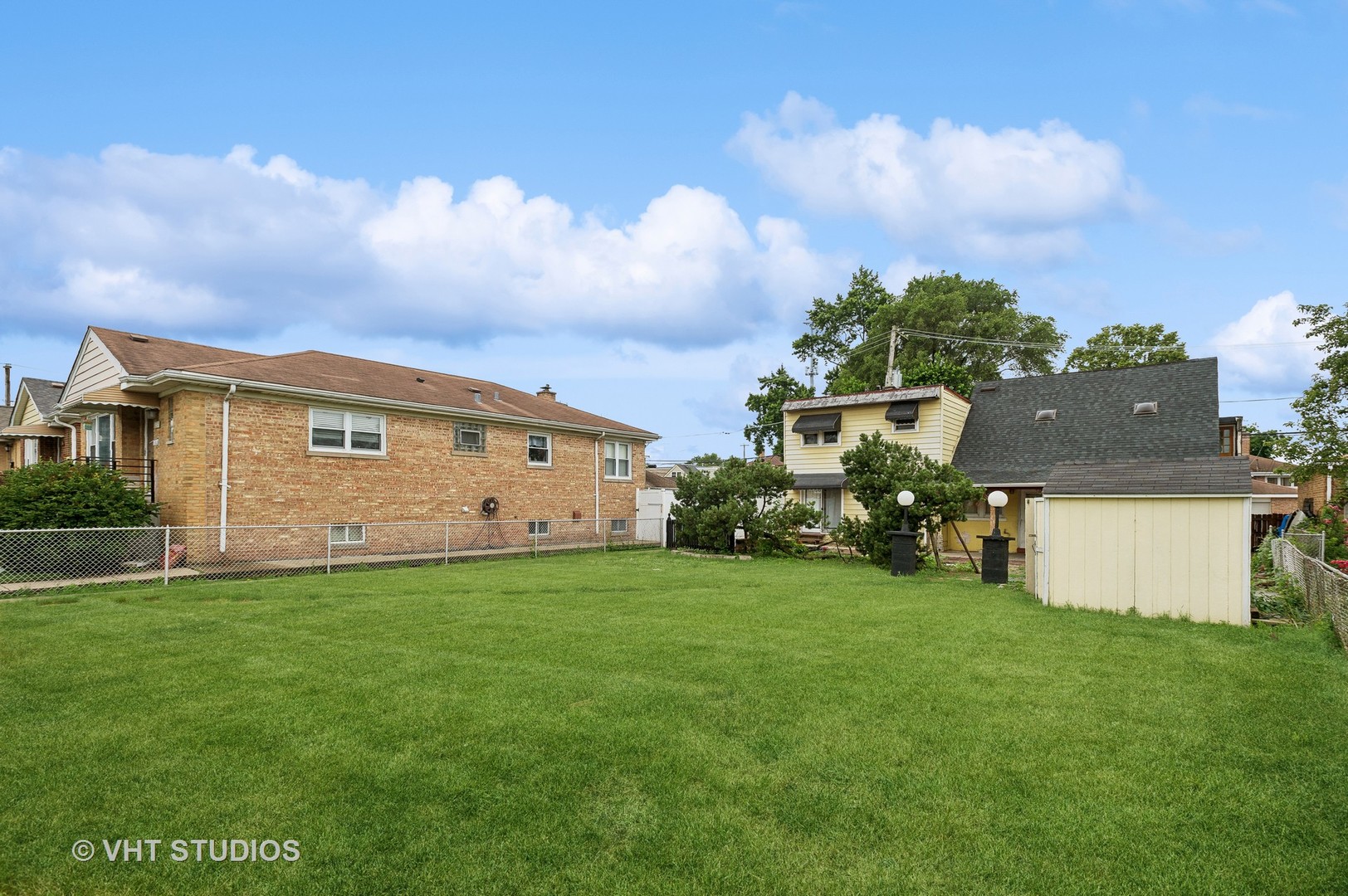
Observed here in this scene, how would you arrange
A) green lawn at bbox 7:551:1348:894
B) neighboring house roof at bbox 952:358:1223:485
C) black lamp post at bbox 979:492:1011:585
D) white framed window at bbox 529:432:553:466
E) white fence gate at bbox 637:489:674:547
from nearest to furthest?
green lawn at bbox 7:551:1348:894
black lamp post at bbox 979:492:1011:585
neighboring house roof at bbox 952:358:1223:485
white framed window at bbox 529:432:553:466
white fence gate at bbox 637:489:674:547

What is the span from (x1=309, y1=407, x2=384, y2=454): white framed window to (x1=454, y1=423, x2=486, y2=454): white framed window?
7.25 ft

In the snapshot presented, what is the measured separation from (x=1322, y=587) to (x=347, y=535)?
18066mm

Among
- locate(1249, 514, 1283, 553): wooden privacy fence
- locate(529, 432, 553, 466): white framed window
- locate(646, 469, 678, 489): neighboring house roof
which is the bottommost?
locate(1249, 514, 1283, 553): wooden privacy fence

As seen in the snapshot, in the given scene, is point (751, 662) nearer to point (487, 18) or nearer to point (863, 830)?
point (863, 830)

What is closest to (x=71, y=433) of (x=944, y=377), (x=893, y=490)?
(x=893, y=490)

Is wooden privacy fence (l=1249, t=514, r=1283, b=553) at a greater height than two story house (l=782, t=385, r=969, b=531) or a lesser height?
lesser

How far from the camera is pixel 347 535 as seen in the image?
15875 millimetres

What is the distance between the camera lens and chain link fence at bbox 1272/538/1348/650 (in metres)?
7.25

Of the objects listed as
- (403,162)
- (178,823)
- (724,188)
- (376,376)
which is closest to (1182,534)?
(178,823)

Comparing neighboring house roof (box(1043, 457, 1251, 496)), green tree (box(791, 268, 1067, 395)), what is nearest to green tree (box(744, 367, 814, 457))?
green tree (box(791, 268, 1067, 395))

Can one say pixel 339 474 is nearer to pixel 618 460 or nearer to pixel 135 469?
pixel 135 469

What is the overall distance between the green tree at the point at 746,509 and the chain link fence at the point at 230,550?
338cm

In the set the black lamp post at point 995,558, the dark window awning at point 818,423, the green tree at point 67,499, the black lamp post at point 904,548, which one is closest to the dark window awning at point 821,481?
the dark window awning at point 818,423

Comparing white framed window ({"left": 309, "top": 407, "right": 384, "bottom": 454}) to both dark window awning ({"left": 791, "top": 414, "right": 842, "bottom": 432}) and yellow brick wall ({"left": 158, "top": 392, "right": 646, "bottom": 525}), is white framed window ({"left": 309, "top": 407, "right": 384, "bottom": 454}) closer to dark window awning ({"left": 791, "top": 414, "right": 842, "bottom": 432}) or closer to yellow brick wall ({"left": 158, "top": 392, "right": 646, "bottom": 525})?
yellow brick wall ({"left": 158, "top": 392, "right": 646, "bottom": 525})
